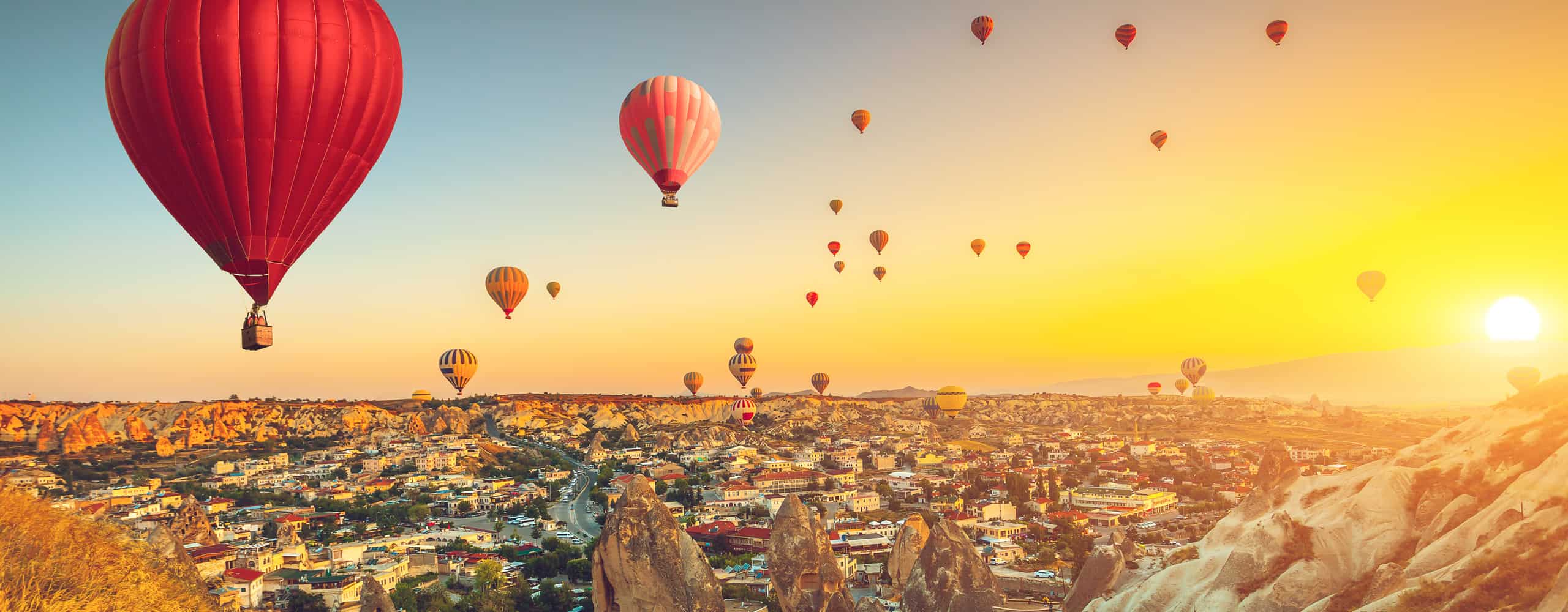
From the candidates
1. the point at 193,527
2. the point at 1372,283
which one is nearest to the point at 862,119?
the point at 1372,283

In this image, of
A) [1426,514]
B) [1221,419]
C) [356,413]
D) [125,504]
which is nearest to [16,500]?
[1426,514]

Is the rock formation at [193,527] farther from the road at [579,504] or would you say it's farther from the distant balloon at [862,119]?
the distant balloon at [862,119]

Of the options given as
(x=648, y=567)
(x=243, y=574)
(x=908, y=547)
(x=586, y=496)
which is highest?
(x=648, y=567)

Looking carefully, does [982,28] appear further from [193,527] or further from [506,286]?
[193,527]

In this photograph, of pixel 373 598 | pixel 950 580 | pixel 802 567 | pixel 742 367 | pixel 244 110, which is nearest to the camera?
pixel 244 110

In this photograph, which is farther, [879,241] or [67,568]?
[879,241]

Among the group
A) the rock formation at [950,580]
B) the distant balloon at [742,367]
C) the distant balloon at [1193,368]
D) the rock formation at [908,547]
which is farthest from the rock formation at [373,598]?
the distant balloon at [1193,368]
